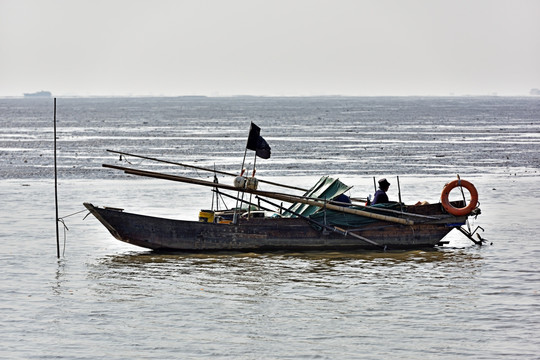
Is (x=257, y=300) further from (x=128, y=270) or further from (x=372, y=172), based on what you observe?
(x=372, y=172)

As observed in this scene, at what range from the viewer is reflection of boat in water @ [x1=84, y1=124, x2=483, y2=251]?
68.4ft

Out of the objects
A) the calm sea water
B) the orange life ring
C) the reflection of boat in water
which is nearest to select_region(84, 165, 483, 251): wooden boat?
the reflection of boat in water

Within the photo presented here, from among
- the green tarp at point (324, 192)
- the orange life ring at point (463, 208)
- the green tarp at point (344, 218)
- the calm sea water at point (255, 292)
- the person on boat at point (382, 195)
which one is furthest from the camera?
the green tarp at point (324, 192)

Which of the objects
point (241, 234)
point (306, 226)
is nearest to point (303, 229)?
point (306, 226)

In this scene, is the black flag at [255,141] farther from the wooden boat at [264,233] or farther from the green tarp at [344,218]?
the green tarp at [344,218]

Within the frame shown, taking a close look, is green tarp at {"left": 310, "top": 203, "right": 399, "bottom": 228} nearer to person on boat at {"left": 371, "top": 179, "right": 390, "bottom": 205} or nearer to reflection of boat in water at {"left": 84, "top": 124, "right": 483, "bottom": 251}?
reflection of boat in water at {"left": 84, "top": 124, "right": 483, "bottom": 251}

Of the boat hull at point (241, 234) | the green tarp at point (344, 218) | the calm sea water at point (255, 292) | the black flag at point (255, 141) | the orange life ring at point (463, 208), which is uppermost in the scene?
the black flag at point (255, 141)

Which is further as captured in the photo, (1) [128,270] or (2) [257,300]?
(1) [128,270]

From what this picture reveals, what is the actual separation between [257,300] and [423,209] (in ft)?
21.8

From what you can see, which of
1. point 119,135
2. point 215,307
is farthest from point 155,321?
point 119,135

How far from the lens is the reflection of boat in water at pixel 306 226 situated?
821 inches

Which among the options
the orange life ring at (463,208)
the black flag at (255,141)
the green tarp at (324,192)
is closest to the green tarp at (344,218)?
the green tarp at (324,192)

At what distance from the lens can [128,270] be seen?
1927 centimetres

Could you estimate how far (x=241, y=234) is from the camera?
20969mm
